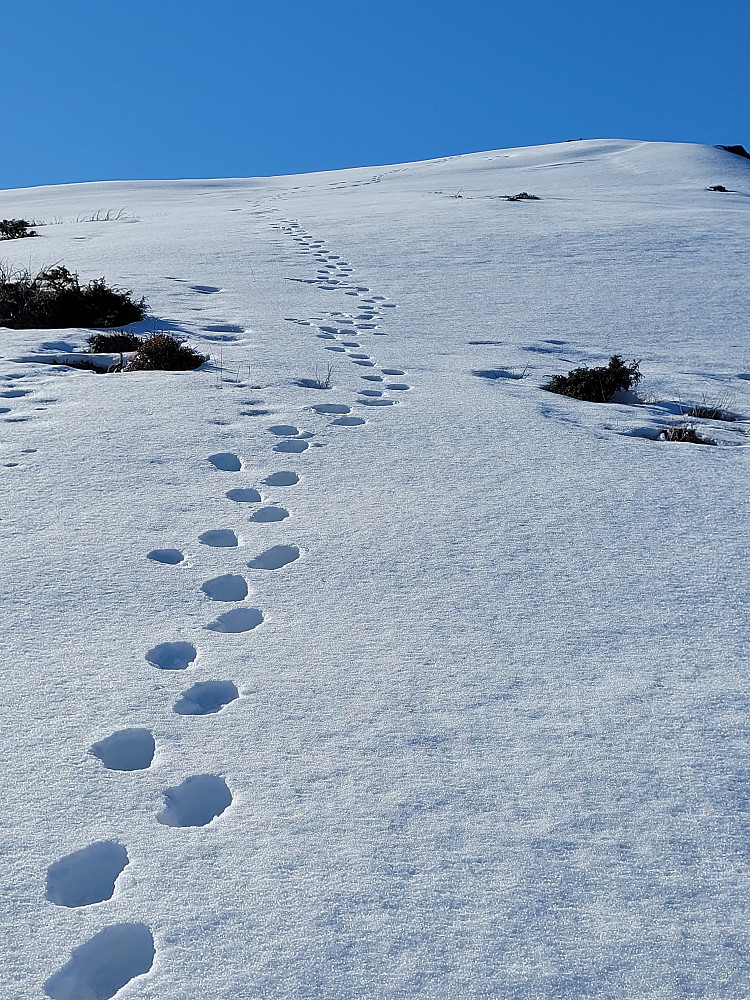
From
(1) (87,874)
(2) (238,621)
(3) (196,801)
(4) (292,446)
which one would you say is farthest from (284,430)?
(1) (87,874)

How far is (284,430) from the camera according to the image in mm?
4359

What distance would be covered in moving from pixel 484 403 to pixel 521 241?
652 cm

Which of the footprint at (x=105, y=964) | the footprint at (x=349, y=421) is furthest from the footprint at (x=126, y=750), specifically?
the footprint at (x=349, y=421)

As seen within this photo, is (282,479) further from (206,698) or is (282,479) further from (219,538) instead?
(206,698)

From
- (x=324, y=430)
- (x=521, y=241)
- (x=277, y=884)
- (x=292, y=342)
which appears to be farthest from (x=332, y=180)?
(x=277, y=884)

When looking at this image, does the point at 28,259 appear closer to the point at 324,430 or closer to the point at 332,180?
the point at 324,430

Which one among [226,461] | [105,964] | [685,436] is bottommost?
[105,964]

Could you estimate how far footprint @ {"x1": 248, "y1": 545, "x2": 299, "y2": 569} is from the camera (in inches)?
120

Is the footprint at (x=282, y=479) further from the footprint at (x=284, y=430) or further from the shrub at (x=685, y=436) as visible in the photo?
the shrub at (x=685, y=436)

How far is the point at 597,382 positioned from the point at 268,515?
286cm

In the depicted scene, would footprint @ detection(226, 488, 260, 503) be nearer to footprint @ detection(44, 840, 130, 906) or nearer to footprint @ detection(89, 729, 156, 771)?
footprint @ detection(89, 729, 156, 771)

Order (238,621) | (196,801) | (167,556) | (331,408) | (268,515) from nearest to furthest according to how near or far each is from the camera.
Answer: (196,801) < (238,621) < (167,556) < (268,515) < (331,408)

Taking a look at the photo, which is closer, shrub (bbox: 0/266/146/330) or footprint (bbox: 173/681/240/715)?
footprint (bbox: 173/681/240/715)

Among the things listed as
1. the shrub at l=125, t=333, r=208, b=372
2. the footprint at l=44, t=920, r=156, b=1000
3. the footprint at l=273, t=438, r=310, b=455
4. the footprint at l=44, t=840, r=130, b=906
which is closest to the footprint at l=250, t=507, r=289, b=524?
the footprint at l=273, t=438, r=310, b=455
